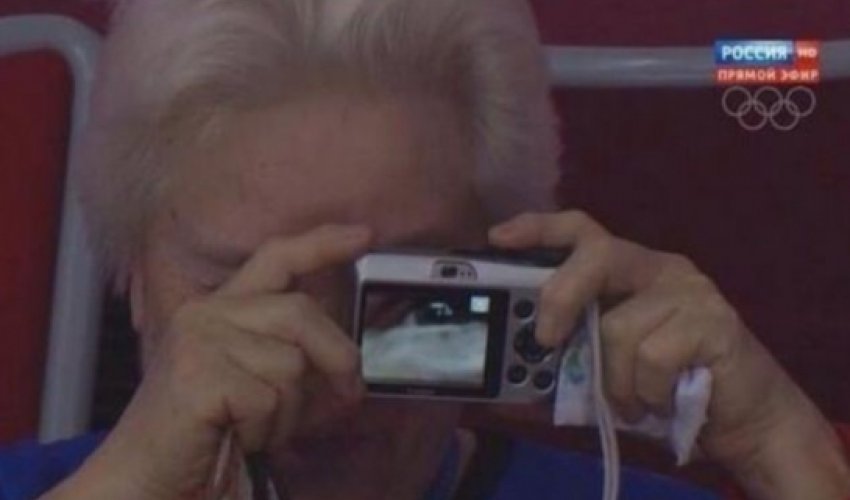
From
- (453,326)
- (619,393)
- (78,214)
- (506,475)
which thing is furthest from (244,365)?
(78,214)

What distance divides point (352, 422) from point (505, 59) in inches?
11.4

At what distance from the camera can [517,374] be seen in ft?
3.71

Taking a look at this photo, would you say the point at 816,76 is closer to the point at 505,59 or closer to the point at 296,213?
the point at 505,59

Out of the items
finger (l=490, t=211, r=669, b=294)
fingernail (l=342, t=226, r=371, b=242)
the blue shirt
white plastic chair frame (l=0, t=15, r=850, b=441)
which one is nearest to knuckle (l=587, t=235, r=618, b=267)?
finger (l=490, t=211, r=669, b=294)

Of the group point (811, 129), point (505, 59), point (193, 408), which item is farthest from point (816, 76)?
point (193, 408)

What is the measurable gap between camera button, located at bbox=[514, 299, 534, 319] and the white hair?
0.71 ft

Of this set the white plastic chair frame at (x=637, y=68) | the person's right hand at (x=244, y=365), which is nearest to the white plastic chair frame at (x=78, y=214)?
the white plastic chair frame at (x=637, y=68)

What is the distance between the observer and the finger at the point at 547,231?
1138 mm

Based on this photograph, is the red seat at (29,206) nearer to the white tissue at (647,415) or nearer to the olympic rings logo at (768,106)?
the olympic rings logo at (768,106)

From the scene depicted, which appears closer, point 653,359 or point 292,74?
point 653,359

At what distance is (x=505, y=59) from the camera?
4.35 feet

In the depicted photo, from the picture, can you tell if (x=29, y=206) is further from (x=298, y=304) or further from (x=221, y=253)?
(x=298, y=304)

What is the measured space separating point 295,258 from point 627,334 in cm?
20

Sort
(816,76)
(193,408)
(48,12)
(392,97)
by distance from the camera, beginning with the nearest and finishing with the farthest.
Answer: (193,408), (392,97), (816,76), (48,12)
